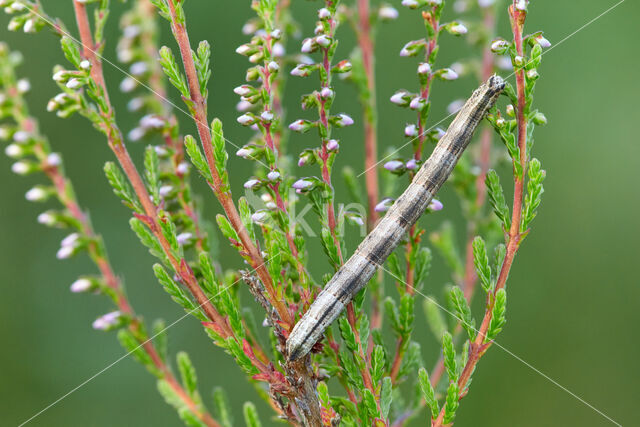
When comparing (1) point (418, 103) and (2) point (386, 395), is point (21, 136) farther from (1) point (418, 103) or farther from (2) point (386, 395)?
(2) point (386, 395)

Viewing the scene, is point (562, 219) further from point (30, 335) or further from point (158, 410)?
point (30, 335)

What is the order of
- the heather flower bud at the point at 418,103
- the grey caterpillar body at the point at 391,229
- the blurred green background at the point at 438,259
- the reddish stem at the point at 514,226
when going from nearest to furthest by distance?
the grey caterpillar body at the point at 391,229
the reddish stem at the point at 514,226
the heather flower bud at the point at 418,103
the blurred green background at the point at 438,259

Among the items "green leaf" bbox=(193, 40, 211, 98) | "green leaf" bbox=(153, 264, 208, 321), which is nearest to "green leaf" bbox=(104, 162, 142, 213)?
"green leaf" bbox=(153, 264, 208, 321)

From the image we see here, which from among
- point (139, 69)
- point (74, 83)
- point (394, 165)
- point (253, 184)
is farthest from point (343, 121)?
point (139, 69)

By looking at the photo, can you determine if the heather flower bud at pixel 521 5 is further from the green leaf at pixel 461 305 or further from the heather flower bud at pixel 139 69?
the heather flower bud at pixel 139 69

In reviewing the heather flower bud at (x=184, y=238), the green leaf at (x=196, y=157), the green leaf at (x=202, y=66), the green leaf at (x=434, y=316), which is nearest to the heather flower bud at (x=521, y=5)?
the green leaf at (x=202, y=66)
